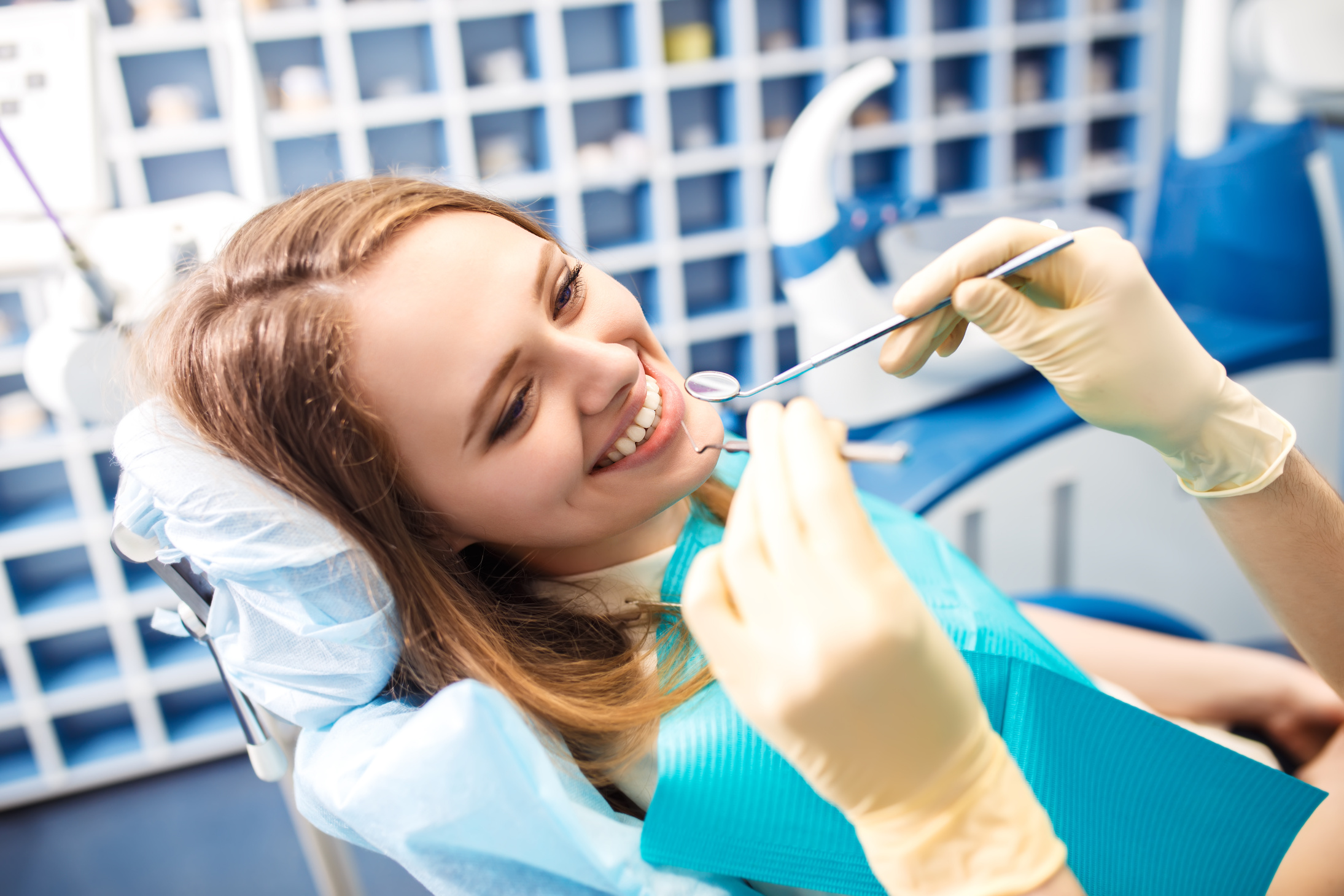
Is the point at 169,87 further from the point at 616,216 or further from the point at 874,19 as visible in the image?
the point at 874,19

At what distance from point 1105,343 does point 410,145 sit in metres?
2.06

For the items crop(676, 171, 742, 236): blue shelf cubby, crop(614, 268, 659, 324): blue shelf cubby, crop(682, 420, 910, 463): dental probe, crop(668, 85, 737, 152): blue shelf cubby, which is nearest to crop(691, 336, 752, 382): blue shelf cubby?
crop(614, 268, 659, 324): blue shelf cubby

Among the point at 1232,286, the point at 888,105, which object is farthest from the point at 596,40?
the point at 1232,286

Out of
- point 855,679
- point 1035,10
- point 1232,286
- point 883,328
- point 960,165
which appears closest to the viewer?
point 855,679

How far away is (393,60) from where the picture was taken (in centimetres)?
236

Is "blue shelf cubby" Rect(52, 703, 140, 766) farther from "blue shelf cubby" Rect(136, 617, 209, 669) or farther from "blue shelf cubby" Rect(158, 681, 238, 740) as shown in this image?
"blue shelf cubby" Rect(136, 617, 209, 669)

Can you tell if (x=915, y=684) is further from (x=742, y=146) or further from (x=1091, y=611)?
(x=742, y=146)

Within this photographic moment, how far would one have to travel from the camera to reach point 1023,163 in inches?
114

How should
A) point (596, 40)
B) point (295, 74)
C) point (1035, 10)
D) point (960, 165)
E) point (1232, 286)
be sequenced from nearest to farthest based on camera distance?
point (1232, 286)
point (295, 74)
point (596, 40)
point (1035, 10)
point (960, 165)

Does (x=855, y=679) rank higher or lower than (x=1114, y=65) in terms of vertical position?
lower

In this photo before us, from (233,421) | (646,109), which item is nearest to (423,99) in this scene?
(646,109)

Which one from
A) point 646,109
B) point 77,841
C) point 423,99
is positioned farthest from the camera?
point 646,109

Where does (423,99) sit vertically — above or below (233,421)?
above

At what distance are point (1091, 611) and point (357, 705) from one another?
3.38 feet
